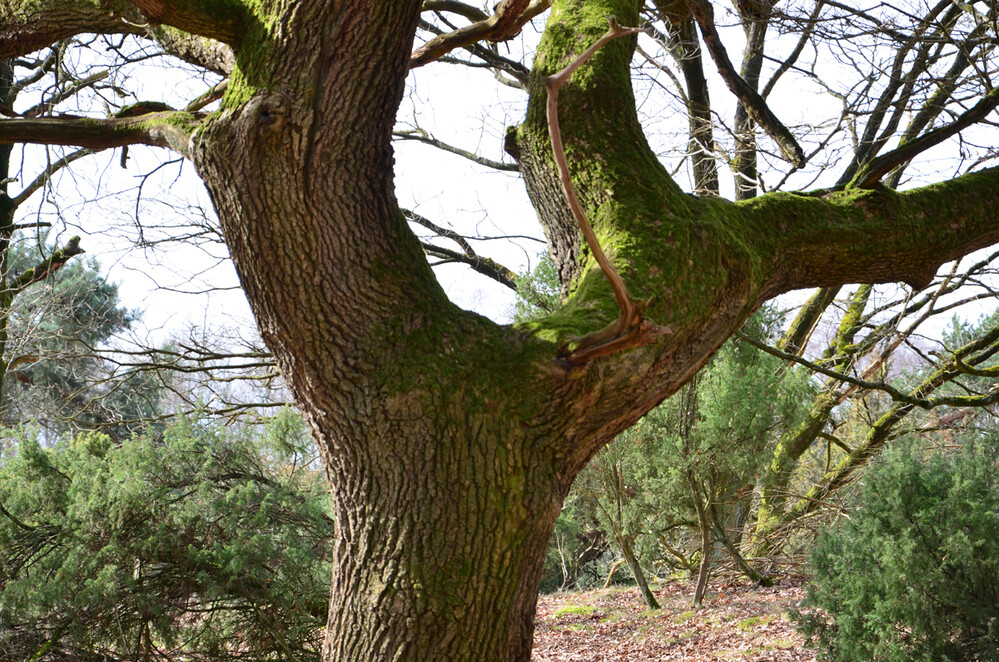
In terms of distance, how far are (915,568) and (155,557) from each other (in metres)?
4.62

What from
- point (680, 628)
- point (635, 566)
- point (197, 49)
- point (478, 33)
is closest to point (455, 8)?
point (478, 33)

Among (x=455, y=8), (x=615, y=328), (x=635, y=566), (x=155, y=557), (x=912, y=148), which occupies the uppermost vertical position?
(x=455, y=8)

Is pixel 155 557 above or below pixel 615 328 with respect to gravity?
below

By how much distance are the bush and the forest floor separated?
613mm

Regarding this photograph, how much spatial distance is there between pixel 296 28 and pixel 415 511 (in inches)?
66.4

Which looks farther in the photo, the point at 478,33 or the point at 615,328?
the point at 478,33

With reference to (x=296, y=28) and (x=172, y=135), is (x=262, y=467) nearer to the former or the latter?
(x=172, y=135)

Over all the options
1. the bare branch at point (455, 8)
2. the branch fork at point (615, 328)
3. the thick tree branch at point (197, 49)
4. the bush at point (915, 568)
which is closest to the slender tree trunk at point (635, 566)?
the bush at point (915, 568)

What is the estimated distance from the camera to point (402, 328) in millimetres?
2621

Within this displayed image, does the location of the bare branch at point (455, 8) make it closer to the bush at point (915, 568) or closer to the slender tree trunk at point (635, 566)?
the bush at point (915, 568)

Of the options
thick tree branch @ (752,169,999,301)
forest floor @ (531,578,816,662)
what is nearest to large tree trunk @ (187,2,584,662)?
thick tree branch @ (752,169,999,301)

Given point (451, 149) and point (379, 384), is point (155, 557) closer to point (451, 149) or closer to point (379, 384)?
point (379, 384)

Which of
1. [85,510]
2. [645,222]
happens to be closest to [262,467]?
[85,510]

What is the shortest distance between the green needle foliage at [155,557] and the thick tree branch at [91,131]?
2.18m
